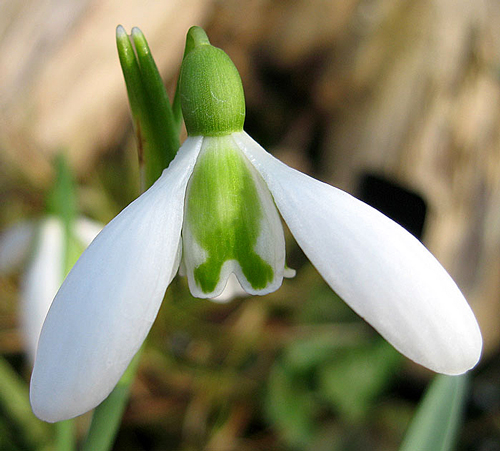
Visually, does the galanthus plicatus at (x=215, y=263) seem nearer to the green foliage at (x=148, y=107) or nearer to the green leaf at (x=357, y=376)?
the green foliage at (x=148, y=107)

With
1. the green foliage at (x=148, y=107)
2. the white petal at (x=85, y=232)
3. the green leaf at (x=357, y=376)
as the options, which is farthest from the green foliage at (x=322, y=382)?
the green foliage at (x=148, y=107)

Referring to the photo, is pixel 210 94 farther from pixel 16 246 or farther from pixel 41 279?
pixel 16 246

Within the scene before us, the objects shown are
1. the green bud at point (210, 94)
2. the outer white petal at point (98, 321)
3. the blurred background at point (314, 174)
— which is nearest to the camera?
the outer white petal at point (98, 321)

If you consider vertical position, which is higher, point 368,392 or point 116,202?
point 116,202

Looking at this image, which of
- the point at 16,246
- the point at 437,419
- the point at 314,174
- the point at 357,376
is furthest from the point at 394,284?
the point at 314,174

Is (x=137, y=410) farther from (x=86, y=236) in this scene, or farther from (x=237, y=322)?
(x=86, y=236)

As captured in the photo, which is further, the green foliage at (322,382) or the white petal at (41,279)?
the green foliage at (322,382)

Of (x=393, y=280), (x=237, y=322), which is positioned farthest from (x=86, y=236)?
(x=237, y=322)
